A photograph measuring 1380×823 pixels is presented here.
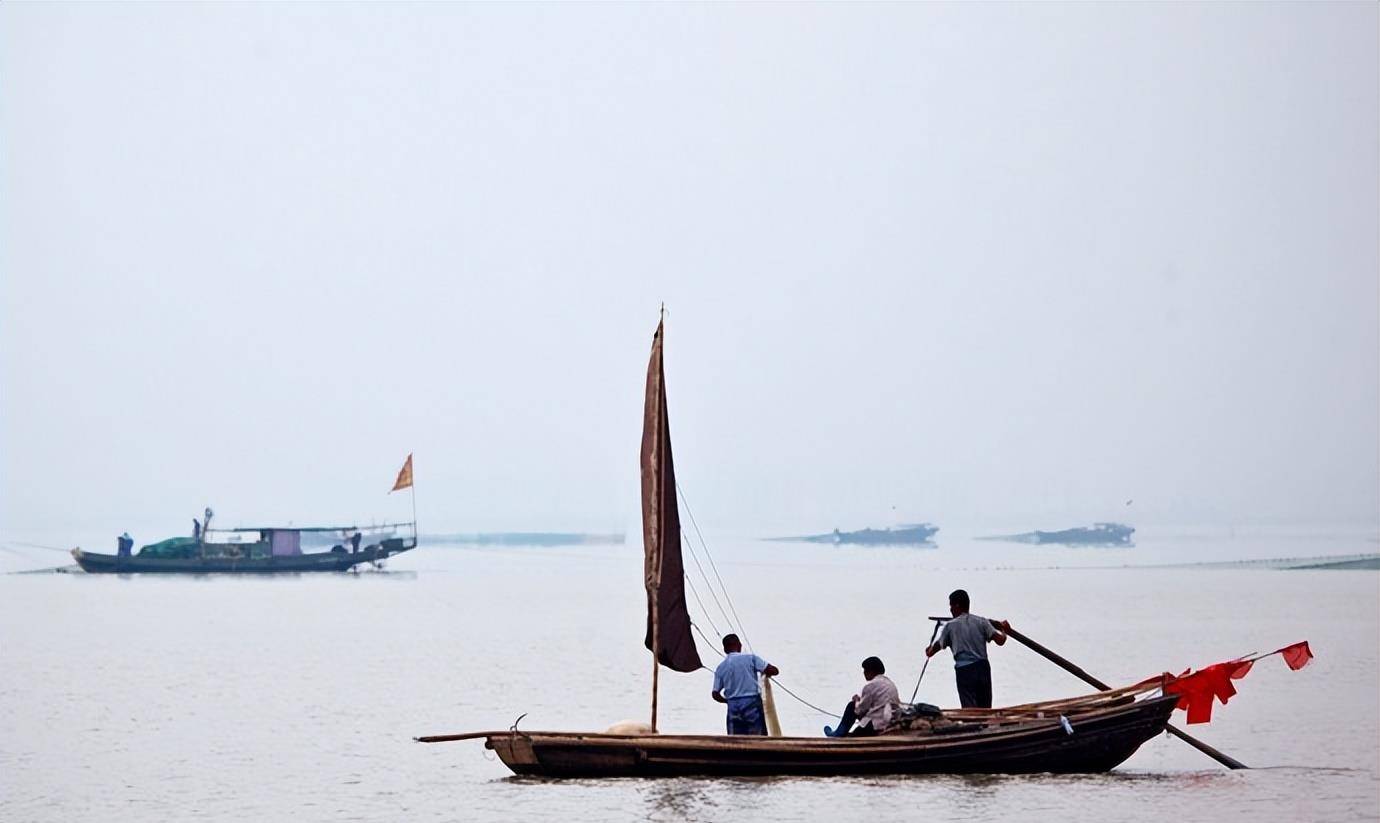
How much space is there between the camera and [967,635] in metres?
22.4

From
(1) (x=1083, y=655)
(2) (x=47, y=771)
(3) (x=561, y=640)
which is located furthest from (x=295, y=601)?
(2) (x=47, y=771)

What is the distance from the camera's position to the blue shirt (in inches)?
883

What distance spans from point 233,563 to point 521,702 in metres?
79.8

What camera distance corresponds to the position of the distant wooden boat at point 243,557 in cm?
11362

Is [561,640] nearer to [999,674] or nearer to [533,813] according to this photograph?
[999,674]

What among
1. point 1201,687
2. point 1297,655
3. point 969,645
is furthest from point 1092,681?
point 1297,655

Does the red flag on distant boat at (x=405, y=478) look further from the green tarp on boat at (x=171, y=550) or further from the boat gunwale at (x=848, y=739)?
the boat gunwale at (x=848, y=739)

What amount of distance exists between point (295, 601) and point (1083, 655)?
50.8m

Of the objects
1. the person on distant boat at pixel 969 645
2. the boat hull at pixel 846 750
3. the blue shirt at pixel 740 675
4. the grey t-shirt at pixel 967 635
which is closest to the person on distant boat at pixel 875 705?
the boat hull at pixel 846 750

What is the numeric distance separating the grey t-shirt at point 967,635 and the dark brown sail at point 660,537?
3.32 meters

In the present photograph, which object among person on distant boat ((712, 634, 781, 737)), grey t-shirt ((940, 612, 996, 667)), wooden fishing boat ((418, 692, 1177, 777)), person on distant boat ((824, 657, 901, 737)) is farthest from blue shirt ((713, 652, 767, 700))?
grey t-shirt ((940, 612, 996, 667))

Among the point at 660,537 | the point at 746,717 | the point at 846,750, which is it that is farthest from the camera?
the point at 660,537

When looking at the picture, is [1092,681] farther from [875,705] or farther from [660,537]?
[660,537]

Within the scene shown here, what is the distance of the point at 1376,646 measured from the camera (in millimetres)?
56812
